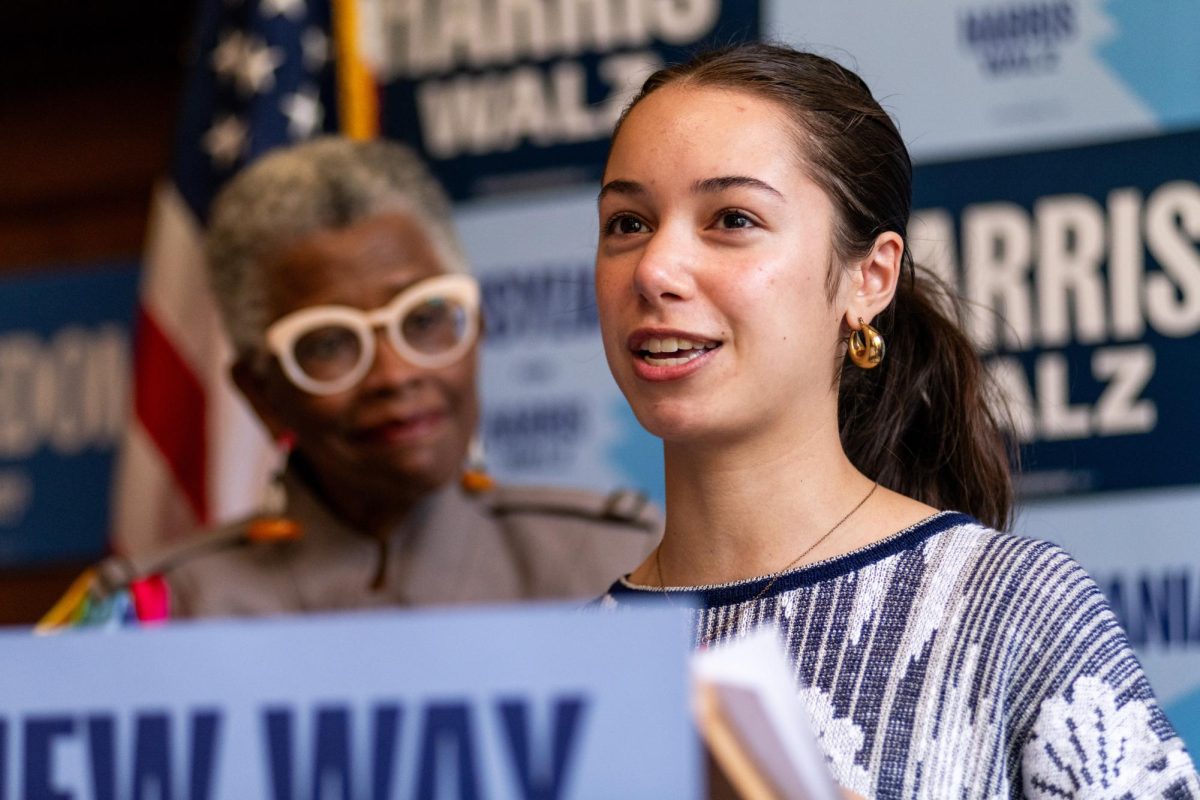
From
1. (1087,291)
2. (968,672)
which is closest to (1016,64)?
(1087,291)

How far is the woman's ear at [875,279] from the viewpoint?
1.36 m

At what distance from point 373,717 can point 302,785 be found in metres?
0.05

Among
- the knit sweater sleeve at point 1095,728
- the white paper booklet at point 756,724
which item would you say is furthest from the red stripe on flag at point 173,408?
the white paper booklet at point 756,724

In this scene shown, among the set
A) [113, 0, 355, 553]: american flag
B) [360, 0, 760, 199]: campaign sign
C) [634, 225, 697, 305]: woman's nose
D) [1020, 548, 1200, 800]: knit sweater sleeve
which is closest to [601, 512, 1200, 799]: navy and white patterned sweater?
[1020, 548, 1200, 800]: knit sweater sleeve

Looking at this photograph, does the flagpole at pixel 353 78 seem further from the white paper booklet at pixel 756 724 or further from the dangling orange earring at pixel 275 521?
the white paper booklet at pixel 756 724

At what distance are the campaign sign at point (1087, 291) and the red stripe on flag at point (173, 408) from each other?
1409 millimetres

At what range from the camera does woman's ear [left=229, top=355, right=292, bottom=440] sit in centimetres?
232

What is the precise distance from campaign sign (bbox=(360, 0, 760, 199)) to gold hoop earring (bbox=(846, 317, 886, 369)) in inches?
57.4

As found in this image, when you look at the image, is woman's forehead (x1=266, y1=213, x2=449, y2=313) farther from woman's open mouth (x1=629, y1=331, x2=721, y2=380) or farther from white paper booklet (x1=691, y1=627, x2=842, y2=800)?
white paper booklet (x1=691, y1=627, x2=842, y2=800)

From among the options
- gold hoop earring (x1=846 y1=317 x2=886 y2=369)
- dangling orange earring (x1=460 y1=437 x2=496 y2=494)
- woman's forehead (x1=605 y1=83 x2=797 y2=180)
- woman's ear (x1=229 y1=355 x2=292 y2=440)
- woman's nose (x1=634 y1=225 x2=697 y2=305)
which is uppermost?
woman's forehead (x1=605 y1=83 x2=797 y2=180)

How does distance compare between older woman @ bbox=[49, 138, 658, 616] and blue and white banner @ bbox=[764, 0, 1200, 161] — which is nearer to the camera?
older woman @ bbox=[49, 138, 658, 616]

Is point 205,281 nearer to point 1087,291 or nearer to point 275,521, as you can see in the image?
point 275,521

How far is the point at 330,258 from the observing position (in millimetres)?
2240

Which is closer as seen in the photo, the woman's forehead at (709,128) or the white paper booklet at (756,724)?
the white paper booklet at (756,724)
